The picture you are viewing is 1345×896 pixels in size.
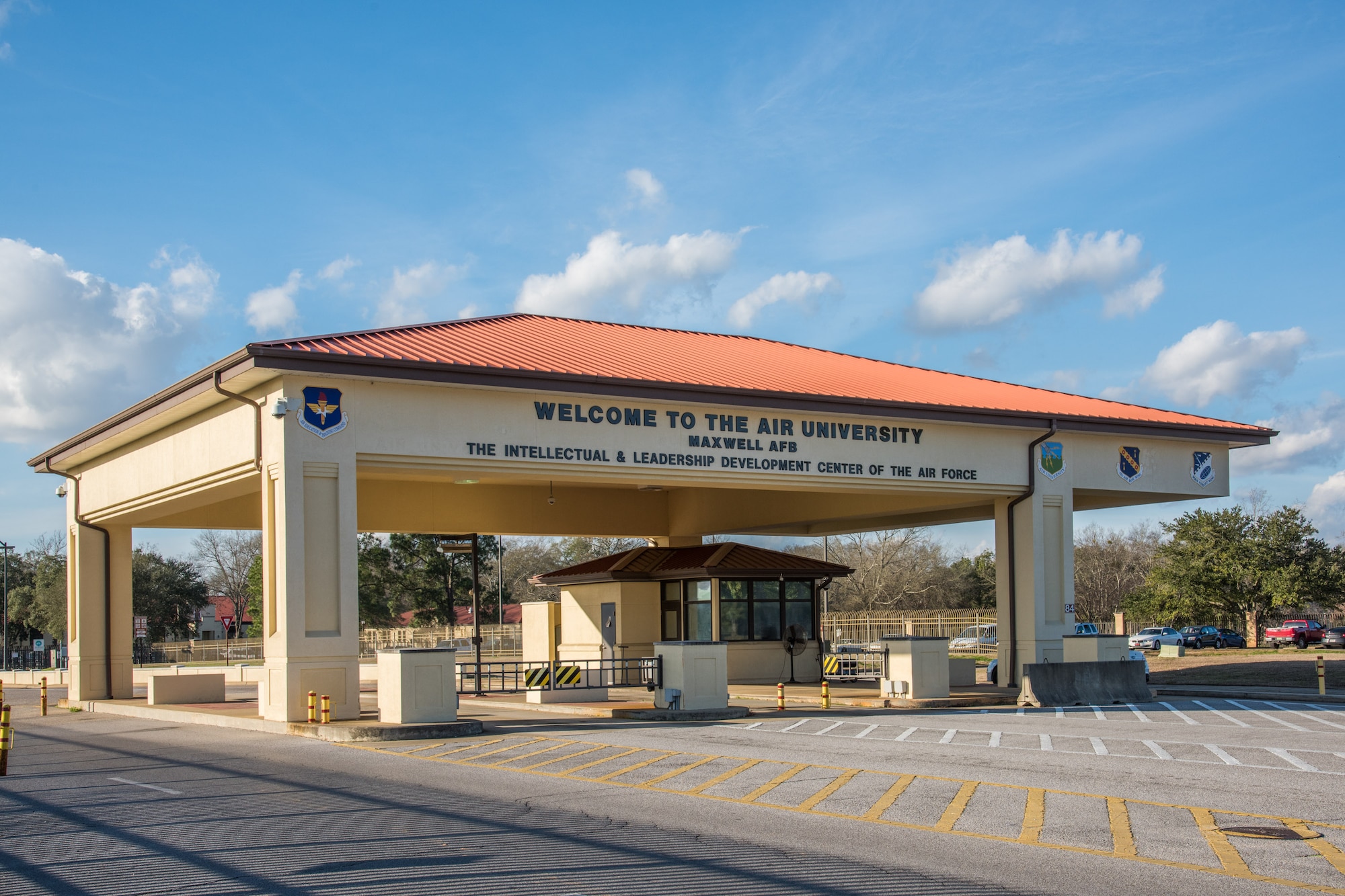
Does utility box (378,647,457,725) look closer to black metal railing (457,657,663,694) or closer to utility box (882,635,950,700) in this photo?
black metal railing (457,657,663,694)

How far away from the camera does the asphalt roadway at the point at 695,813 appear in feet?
26.5

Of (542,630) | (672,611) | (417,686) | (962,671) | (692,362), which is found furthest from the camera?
(542,630)

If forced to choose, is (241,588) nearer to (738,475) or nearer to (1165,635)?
(1165,635)

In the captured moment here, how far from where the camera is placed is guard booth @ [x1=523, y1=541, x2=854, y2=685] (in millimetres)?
30125

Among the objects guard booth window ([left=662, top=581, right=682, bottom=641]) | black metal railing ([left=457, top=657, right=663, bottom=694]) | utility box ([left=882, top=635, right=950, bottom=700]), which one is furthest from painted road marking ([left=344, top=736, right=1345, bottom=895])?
guard booth window ([left=662, top=581, right=682, bottom=641])

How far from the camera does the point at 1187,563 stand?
5559 cm

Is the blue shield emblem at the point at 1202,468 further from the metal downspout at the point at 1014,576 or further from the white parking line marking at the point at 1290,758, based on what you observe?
the white parking line marking at the point at 1290,758

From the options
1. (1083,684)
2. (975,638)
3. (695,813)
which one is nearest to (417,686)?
(695,813)

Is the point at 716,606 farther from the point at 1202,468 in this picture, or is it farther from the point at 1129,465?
the point at 1202,468

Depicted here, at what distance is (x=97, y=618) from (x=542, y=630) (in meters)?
11.4

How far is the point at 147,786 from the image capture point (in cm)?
1317

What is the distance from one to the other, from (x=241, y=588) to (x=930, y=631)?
70.6 metres

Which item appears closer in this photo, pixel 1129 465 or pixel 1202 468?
pixel 1129 465

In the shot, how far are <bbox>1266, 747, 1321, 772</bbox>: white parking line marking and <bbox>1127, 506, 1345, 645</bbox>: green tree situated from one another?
4210 cm
